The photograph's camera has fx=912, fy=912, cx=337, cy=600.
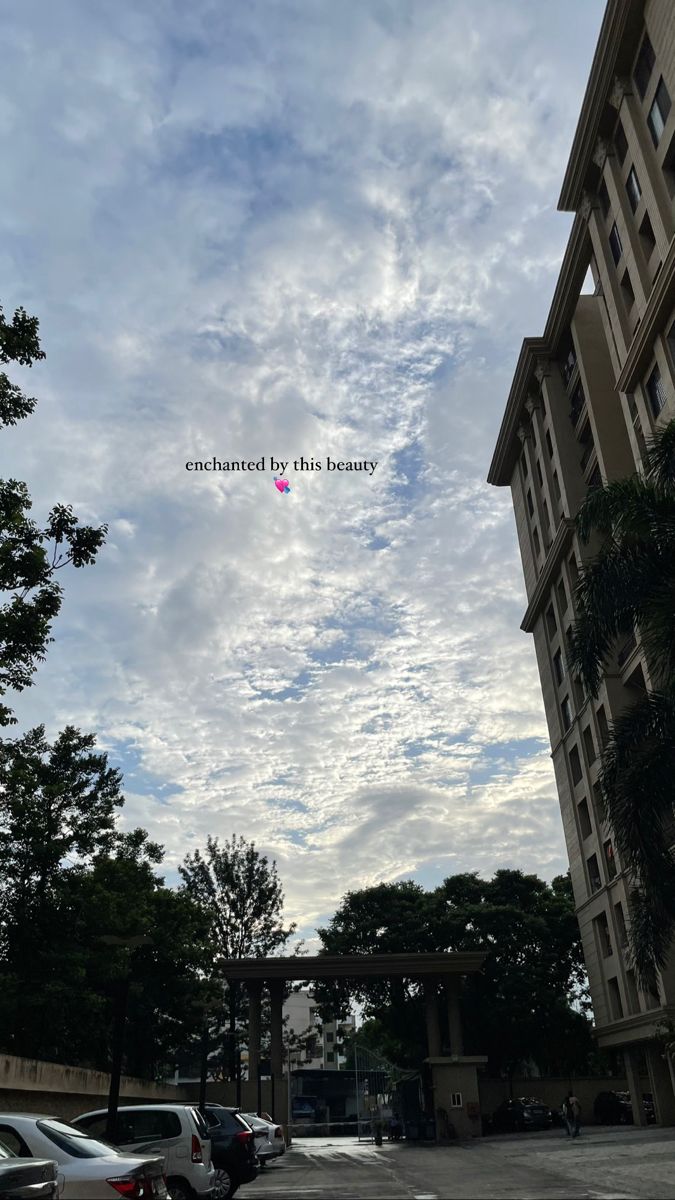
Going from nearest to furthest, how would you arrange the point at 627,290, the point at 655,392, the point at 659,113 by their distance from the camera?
the point at 659,113, the point at 655,392, the point at 627,290

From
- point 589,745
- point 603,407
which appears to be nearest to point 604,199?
point 603,407

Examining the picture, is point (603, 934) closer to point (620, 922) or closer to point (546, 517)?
point (620, 922)

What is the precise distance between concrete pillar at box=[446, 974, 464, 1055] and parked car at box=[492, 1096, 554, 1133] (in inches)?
129

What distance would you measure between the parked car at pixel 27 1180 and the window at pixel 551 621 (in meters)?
40.9

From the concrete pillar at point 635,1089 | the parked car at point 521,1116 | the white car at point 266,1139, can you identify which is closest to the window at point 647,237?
the white car at point 266,1139

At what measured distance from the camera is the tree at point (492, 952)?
44969mm

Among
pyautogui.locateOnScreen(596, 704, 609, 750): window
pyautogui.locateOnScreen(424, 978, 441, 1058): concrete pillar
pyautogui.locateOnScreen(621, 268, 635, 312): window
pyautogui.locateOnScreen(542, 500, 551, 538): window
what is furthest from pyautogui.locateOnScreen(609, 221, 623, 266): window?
pyautogui.locateOnScreen(424, 978, 441, 1058): concrete pillar

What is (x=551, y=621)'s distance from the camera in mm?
46906

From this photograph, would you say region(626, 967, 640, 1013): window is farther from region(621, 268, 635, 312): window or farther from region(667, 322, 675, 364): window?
region(621, 268, 635, 312): window

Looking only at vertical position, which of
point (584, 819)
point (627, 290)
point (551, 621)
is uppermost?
point (627, 290)

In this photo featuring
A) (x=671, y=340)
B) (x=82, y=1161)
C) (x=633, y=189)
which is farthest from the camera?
(x=633, y=189)

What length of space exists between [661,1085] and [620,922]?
584 centimetres

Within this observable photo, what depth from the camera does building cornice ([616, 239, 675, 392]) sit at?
2659 cm

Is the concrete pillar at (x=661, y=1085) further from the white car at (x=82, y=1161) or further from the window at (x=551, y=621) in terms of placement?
the white car at (x=82, y=1161)
